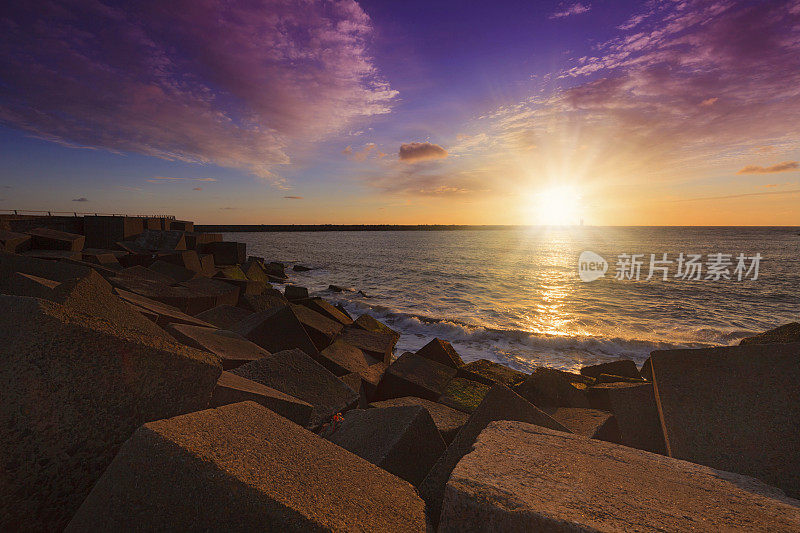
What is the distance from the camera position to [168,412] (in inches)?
67.1

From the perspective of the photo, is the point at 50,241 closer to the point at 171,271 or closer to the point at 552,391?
the point at 171,271

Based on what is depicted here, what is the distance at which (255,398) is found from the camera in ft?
7.93

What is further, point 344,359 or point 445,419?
point 344,359

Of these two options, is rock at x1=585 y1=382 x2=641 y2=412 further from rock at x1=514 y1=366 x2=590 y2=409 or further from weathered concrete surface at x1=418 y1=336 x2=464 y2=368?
weathered concrete surface at x1=418 y1=336 x2=464 y2=368

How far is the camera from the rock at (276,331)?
16.9 ft

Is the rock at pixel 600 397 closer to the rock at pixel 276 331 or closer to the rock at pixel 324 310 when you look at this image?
the rock at pixel 276 331

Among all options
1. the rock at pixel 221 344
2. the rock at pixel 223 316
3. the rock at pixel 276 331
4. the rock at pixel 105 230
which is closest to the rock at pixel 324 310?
the rock at pixel 223 316

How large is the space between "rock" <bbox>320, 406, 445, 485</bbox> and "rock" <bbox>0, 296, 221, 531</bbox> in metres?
1.25

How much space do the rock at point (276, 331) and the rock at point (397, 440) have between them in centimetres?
270

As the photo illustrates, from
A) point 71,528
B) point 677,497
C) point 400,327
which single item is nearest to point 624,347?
point 400,327

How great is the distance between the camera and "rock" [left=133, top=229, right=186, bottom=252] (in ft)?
45.6

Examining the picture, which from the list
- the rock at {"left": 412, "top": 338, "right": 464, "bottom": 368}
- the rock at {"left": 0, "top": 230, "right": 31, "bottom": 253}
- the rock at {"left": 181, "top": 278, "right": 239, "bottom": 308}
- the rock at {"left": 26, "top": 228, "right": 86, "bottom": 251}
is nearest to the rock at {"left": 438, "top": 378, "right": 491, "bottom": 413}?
the rock at {"left": 412, "top": 338, "right": 464, "bottom": 368}

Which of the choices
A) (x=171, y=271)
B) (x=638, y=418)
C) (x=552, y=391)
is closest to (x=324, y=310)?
(x=171, y=271)

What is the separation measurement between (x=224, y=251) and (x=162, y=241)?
332cm
